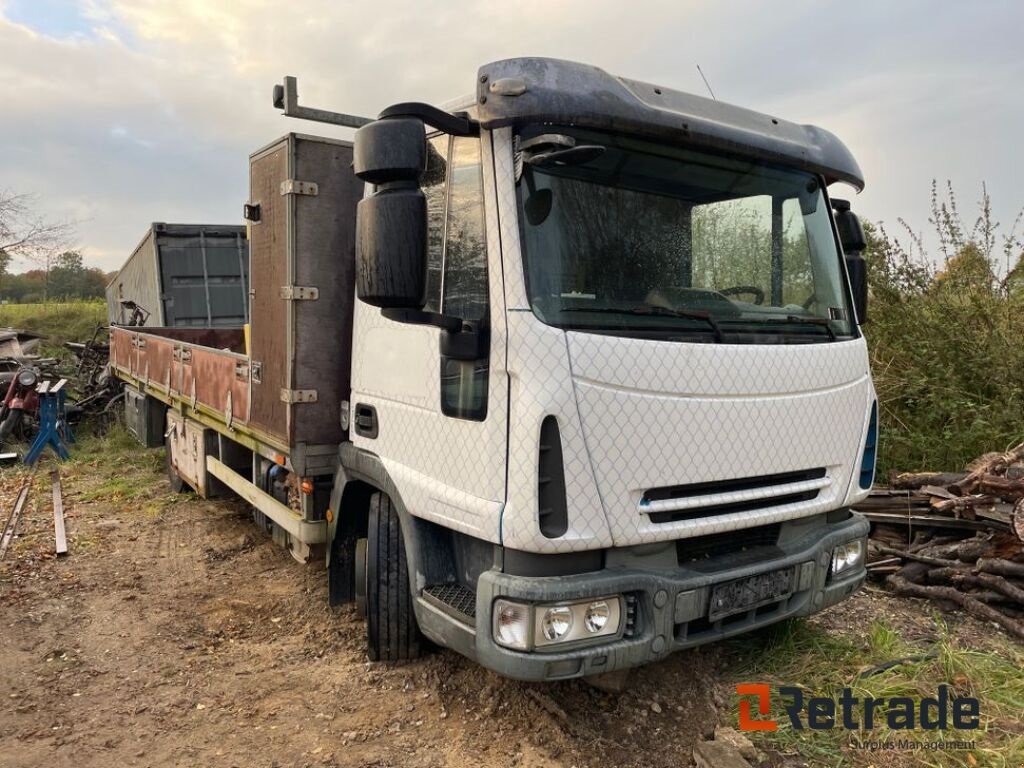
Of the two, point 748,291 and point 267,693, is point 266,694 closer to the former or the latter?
point 267,693

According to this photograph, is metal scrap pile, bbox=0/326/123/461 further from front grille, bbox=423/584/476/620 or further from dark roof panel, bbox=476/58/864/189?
dark roof panel, bbox=476/58/864/189

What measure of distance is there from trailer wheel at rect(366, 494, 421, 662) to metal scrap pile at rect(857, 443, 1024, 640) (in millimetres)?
2906

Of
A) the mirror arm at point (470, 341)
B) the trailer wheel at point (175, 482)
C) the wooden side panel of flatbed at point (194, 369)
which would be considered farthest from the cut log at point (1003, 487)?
the trailer wheel at point (175, 482)

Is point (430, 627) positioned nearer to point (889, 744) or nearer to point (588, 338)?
point (588, 338)

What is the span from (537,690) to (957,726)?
1672mm

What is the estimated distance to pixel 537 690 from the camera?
3164 mm

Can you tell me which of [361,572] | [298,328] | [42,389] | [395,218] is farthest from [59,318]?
[395,218]

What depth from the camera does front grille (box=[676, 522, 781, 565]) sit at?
110 inches

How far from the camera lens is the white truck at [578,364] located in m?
2.45

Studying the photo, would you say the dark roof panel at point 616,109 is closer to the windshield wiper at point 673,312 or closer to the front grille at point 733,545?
the windshield wiper at point 673,312

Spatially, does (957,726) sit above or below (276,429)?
below

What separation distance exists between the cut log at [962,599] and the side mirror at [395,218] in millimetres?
3476

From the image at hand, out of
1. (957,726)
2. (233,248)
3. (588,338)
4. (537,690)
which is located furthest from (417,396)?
(233,248)

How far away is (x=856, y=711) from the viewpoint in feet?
9.91
